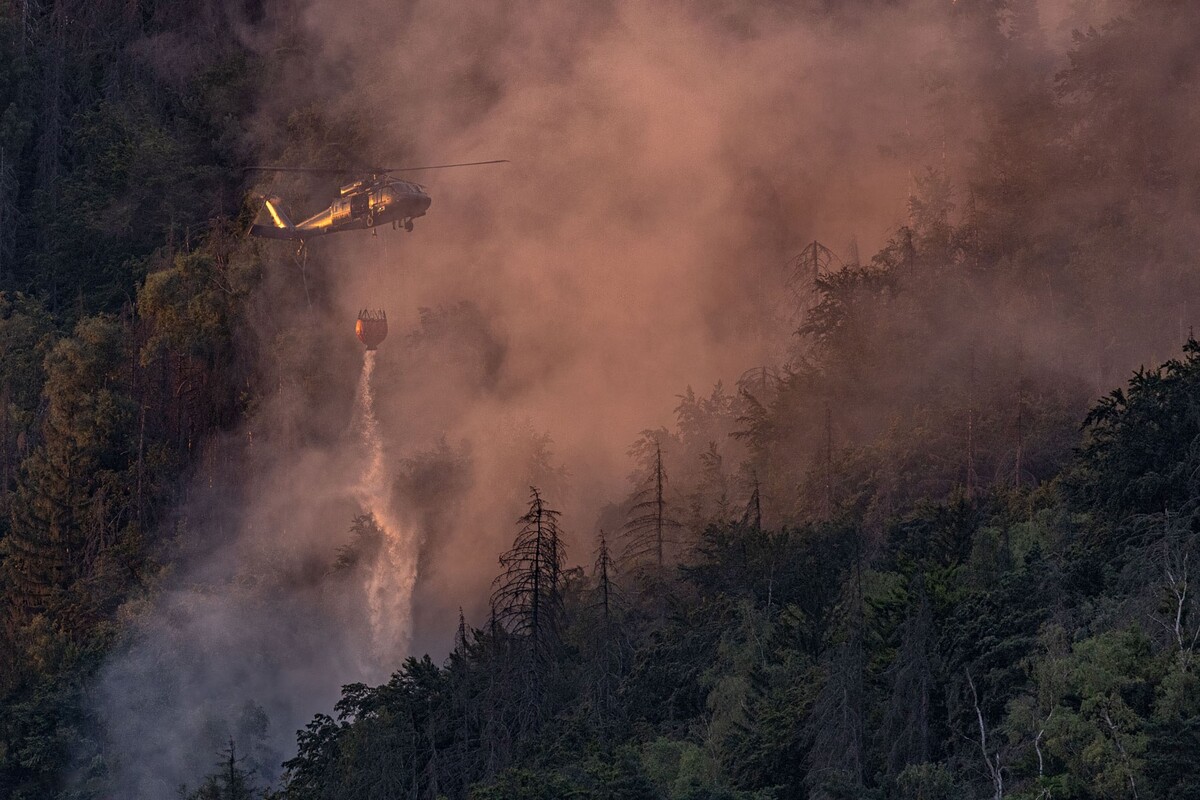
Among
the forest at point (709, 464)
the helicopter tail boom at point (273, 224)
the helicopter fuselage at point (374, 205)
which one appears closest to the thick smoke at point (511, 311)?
the forest at point (709, 464)

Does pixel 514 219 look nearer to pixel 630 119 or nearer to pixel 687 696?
pixel 630 119

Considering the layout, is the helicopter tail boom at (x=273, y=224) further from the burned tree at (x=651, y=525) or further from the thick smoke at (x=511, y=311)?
the burned tree at (x=651, y=525)

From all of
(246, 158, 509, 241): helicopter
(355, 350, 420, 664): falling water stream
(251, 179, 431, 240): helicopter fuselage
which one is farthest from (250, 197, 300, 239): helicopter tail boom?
(355, 350, 420, 664): falling water stream

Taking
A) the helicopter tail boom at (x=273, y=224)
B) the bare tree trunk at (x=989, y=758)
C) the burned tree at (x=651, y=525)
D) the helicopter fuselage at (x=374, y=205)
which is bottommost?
the bare tree trunk at (x=989, y=758)

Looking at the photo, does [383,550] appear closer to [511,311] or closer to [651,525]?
[511,311]

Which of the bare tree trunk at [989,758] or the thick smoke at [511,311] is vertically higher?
the thick smoke at [511,311]

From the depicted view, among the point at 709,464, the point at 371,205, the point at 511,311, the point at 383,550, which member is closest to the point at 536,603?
the point at 709,464
